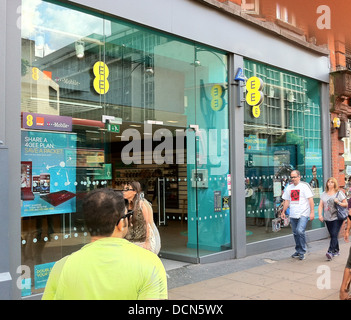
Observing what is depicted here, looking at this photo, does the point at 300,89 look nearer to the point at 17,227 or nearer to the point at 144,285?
the point at 17,227

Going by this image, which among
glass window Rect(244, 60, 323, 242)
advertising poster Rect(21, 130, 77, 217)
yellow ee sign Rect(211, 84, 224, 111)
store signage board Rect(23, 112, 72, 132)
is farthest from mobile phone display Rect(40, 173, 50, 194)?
glass window Rect(244, 60, 323, 242)

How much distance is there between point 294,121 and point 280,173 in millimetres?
1617

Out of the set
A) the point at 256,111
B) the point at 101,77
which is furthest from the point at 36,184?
the point at 256,111

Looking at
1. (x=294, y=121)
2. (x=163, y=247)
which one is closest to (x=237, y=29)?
(x=294, y=121)

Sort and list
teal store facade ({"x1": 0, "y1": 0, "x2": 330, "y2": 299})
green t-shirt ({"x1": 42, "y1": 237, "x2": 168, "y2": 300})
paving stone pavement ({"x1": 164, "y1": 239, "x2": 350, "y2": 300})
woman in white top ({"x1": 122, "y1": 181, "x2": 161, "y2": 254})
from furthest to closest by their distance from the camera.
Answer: paving stone pavement ({"x1": 164, "y1": 239, "x2": 350, "y2": 300}) → teal store facade ({"x1": 0, "y1": 0, "x2": 330, "y2": 299}) → woman in white top ({"x1": 122, "y1": 181, "x2": 161, "y2": 254}) → green t-shirt ({"x1": 42, "y1": 237, "x2": 168, "y2": 300})

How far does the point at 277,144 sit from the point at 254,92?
6.15 ft

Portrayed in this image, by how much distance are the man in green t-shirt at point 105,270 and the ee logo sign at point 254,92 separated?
6991 mm

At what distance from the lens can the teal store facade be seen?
5289 millimetres

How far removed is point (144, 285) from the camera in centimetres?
182

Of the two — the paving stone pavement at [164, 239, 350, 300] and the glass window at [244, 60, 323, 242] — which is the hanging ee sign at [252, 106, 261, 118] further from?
the paving stone pavement at [164, 239, 350, 300]

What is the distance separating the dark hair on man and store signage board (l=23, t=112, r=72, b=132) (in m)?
3.75

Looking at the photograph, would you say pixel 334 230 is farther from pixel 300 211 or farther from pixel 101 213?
pixel 101 213

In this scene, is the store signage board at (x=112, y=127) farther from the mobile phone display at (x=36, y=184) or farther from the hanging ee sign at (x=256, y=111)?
the hanging ee sign at (x=256, y=111)

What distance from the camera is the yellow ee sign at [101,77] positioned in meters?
6.28
